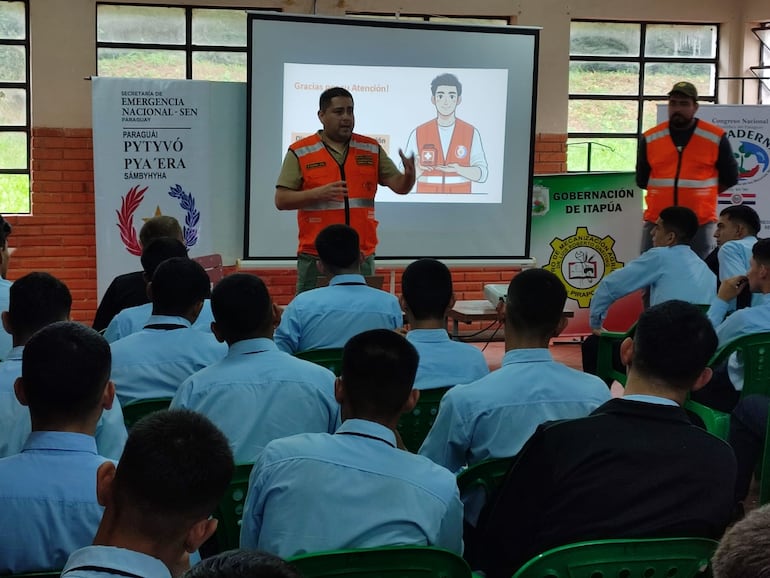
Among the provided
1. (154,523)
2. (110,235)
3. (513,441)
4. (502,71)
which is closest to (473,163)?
(502,71)

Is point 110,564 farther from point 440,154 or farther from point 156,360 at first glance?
point 440,154

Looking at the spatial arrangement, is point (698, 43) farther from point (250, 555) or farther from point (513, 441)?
point (250, 555)

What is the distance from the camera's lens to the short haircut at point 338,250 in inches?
163

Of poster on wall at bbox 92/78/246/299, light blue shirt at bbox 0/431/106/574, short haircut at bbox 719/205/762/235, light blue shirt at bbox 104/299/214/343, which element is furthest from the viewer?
poster on wall at bbox 92/78/246/299

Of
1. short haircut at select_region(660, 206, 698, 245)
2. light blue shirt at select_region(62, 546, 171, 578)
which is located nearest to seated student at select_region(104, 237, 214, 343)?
light blue shirt at select_region(62, 546, 171, 578)

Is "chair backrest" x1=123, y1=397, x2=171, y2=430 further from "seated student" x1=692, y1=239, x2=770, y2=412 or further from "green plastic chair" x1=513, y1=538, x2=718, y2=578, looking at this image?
"seated student" x1=692, y1=239, x2=770, y2=412

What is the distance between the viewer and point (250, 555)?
0.96m

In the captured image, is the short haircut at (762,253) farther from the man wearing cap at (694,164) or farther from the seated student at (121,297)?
the man wearing cap at (694,164)

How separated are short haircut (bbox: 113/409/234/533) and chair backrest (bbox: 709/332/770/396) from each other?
2525 millimetres

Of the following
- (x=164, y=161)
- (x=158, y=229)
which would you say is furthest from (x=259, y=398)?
(x=164, y=161)

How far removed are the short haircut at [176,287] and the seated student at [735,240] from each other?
10.0ft

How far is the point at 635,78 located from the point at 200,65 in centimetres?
365

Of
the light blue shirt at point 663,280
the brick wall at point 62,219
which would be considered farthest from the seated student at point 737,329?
the brick wall at point 62,219

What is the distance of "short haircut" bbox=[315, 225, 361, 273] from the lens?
413 centimetres
